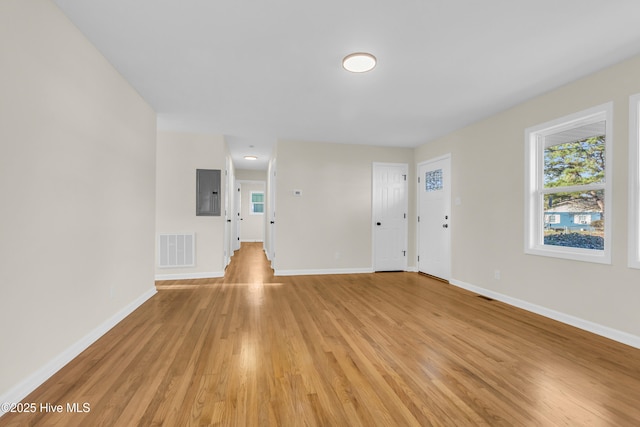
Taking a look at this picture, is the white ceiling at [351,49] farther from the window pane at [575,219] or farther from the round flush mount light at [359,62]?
the window pane at [575,219]

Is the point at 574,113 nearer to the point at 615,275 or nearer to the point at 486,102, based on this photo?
the point at 486,102

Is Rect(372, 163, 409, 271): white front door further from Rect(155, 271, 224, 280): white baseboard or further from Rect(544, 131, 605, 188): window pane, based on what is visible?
Rect(155, 271, 224, 280): white baseboard

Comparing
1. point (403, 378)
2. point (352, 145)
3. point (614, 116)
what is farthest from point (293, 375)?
point (352, 145)

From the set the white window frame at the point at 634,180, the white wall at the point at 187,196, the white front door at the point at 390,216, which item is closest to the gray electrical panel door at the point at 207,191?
the white wall at the point at 187,196

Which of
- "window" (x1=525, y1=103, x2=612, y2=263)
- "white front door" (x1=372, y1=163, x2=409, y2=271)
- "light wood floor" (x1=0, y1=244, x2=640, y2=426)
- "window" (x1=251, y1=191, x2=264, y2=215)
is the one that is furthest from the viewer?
"window" (x1=251, y1=191, x2=264, y2=215)

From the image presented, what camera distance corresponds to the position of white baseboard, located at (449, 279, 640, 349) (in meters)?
2.41

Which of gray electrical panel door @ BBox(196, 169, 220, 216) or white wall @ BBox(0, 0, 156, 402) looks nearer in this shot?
white wall @ BBox(0, 0, 156, 402)

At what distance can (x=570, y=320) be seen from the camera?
112 inches

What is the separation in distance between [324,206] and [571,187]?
3494mm

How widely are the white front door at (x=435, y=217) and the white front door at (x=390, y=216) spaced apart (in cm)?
33

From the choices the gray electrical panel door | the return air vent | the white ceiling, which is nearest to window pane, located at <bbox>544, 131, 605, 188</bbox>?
the white ceiling

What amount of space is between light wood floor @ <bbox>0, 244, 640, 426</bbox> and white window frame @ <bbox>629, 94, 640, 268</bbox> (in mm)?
838

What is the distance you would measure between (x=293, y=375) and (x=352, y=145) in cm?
442

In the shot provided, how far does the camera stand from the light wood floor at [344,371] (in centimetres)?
152
